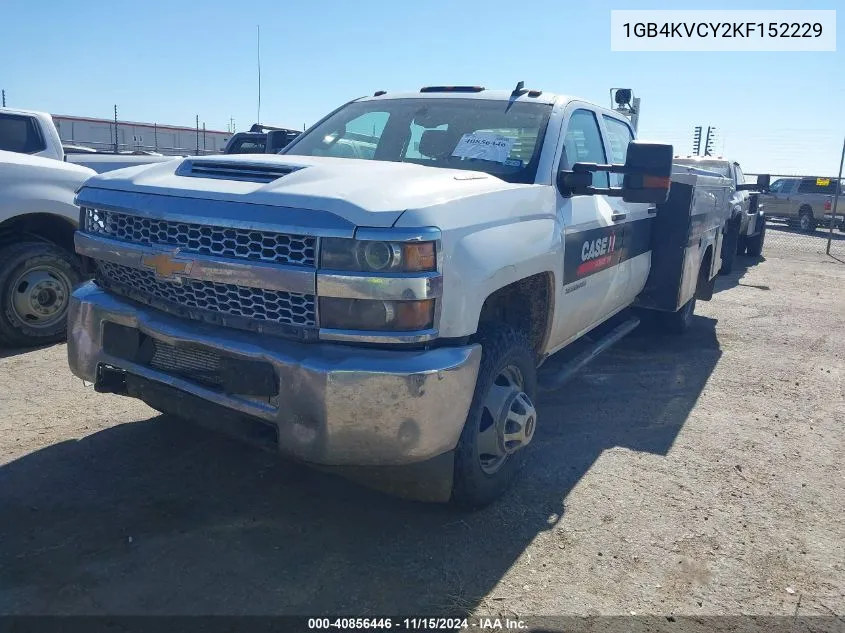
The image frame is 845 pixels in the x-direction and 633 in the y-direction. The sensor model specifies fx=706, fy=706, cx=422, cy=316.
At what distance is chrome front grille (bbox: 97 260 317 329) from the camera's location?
8.72 feet

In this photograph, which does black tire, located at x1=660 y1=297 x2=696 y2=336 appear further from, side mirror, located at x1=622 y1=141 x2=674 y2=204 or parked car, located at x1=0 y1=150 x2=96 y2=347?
parked car, located at x1=0 y1=150 x2=96 y2=347

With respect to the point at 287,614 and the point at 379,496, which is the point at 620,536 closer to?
the point at 379,496

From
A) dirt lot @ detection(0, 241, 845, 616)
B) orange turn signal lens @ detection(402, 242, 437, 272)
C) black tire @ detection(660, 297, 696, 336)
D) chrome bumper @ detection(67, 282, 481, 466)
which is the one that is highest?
orange turn signal lens @ detection(402, 242, 437, 272)

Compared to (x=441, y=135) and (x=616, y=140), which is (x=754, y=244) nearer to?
(x=616, y=140)

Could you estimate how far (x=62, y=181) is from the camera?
5594 millimetres

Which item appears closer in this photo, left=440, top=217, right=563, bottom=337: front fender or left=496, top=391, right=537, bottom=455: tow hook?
left=440, top=217, right=563, bottom=337: front fender

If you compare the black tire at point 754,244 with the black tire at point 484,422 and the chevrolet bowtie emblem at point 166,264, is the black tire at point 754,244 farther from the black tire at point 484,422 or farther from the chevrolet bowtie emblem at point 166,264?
the chevrolet bowtie emblem at point 166,264

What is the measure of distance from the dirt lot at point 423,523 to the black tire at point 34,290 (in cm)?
56

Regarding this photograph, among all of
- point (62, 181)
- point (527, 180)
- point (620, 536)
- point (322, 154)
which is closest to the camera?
point (620, 536)

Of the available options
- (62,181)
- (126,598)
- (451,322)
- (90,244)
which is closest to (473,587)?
(451,322)

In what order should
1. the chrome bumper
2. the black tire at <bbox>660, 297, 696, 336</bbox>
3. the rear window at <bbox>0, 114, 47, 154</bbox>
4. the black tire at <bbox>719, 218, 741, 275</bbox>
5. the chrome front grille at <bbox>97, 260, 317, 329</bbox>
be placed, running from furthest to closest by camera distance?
the black tire at <bbox>719, 218, 741, 275</bbox>
the black tire at <bbox>660, 297, 696, 336</bbox>
the rear window at <bbox>0, 114, 47, 154</bbox>
the chrome front grille at <bbox>97, 260, 317, 329</bbox>
the chrome bumper

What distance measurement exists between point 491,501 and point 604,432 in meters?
1.41

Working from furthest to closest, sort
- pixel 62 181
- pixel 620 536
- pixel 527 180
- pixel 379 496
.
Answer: pixel 62 181, pixel 527 180, pixel 379 496, pixel 620 536

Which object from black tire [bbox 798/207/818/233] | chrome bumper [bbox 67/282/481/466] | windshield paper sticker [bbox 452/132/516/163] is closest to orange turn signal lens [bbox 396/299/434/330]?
chrome bumper [bbox 67/282/481/466]
